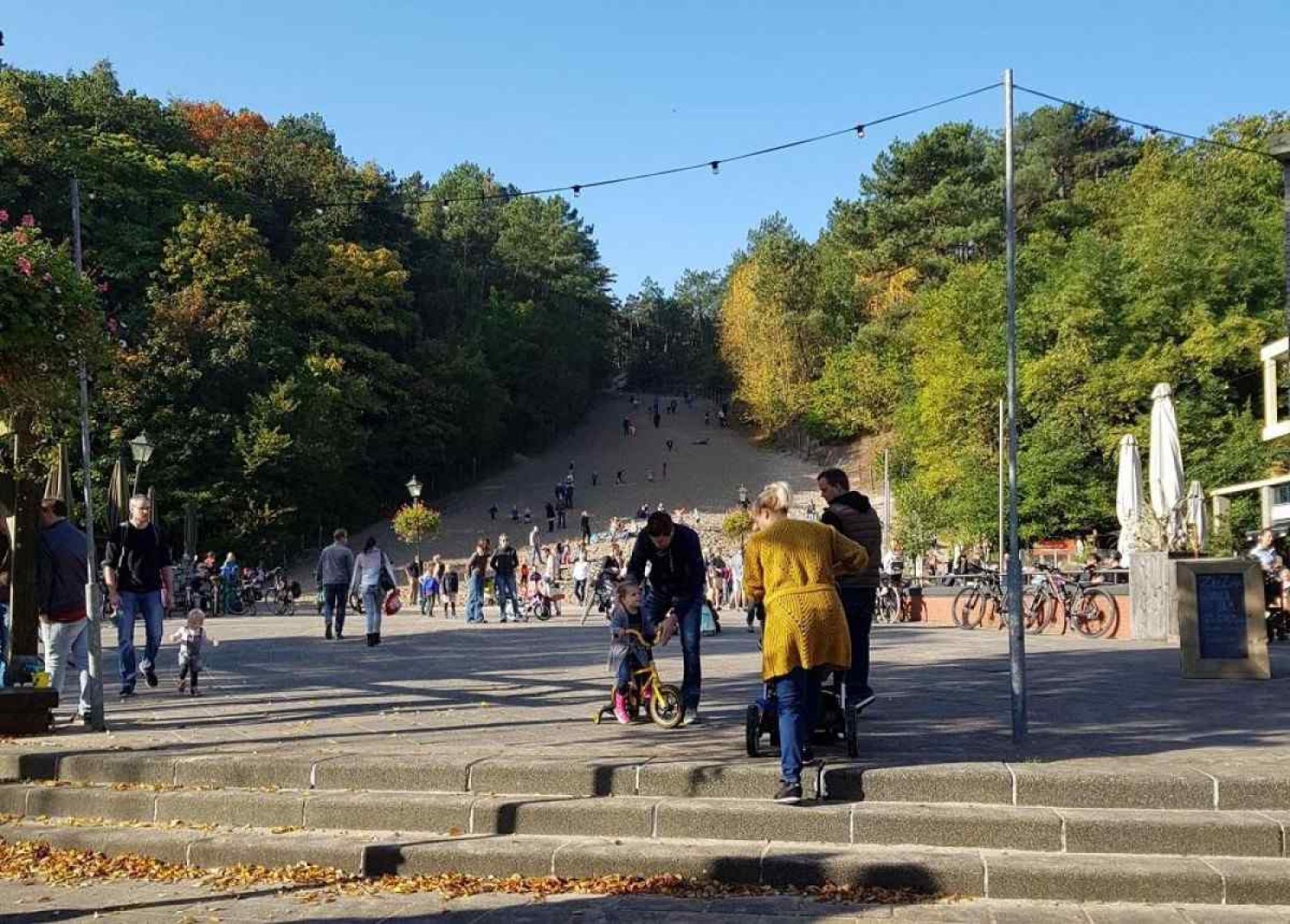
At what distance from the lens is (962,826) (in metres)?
5.74

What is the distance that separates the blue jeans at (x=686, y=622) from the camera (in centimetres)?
797

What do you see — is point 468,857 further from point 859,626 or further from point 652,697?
point 859,626

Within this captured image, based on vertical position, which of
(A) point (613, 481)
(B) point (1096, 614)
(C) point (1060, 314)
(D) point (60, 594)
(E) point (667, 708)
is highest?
(C) point (1060, 314)

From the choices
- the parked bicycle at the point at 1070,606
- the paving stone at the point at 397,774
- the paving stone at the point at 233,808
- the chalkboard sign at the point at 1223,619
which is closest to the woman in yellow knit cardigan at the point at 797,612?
the paving stone at the point at 397,774

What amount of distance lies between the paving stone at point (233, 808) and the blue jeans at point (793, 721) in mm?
2715

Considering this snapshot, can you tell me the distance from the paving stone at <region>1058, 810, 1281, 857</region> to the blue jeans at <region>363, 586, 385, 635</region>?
1173 cm

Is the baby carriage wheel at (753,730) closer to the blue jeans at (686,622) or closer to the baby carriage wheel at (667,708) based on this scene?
the blue jeans at (686,622)

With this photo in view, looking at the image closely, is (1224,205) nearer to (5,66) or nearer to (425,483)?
(425,483)

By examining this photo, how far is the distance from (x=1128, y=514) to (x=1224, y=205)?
2300cm

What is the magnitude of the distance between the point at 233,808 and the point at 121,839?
0.59 metres

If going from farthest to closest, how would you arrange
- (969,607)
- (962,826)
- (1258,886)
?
(969,607) < (962,826) < (1258,886)

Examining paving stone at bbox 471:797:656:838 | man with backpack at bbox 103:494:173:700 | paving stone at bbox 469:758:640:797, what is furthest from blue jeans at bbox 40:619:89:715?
paving stone at bbox 471:797:656:838

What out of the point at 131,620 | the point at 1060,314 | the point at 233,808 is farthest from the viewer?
the point at 1060,314

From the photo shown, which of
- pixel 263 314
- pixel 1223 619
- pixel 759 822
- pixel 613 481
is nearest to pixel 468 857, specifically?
pixel 759 822
